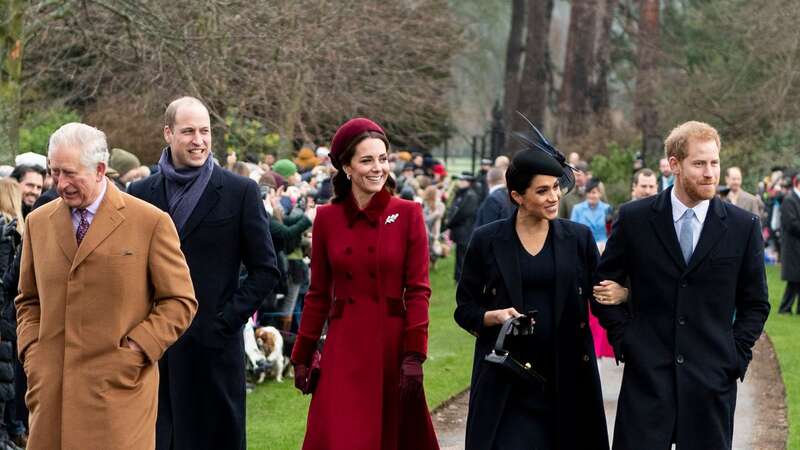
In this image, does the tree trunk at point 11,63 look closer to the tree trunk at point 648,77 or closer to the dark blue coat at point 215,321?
the dark blue coat at point 215,321

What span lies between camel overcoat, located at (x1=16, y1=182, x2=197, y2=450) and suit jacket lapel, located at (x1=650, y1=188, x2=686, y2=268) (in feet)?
7.44

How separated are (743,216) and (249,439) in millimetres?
4874

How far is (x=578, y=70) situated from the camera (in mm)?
44781

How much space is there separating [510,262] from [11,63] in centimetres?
1155

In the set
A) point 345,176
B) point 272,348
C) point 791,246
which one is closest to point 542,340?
point 345,176

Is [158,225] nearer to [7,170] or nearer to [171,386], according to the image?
[171,386]

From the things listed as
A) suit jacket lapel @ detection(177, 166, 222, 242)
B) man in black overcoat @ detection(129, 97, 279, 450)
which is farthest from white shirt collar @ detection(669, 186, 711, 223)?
suit jacket lapel @ detection(177, 166, 222, 242)

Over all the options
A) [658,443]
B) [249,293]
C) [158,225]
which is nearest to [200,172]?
[249,293]

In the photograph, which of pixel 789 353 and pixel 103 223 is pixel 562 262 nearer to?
pixel 103 223

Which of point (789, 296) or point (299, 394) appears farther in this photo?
point (789, 296)

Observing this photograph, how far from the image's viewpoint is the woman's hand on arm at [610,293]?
23.6ft

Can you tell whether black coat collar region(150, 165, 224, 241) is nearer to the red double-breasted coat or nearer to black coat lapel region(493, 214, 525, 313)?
the red double-breasted coat

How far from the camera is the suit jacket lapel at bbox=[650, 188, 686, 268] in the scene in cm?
712

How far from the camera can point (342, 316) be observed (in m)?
7.50
